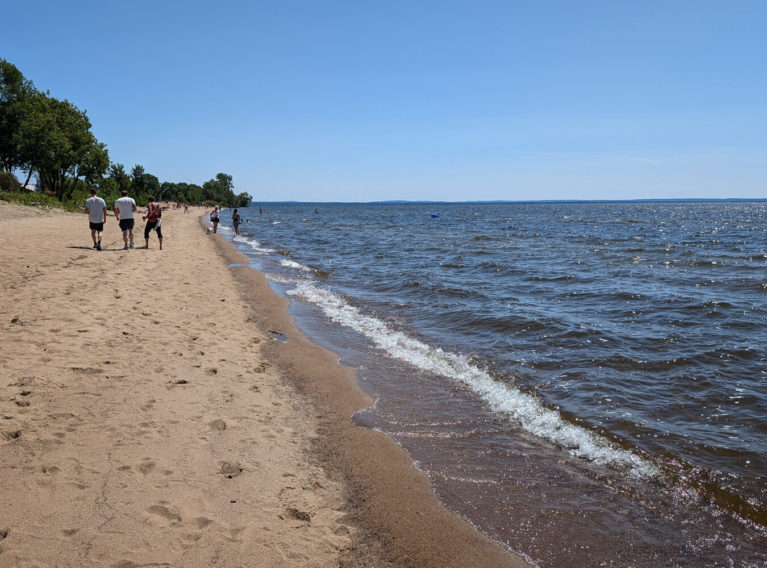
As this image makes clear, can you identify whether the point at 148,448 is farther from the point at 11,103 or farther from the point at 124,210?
the point at 11,103

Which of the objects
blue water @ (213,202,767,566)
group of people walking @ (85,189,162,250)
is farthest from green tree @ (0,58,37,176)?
blue water @ (213,202,767,566)

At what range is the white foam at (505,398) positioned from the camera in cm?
473

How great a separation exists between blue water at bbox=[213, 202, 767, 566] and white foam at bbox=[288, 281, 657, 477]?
24mm

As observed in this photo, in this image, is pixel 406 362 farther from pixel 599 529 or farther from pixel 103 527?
pixel 103 527

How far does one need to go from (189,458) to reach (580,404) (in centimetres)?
473

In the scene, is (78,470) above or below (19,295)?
below

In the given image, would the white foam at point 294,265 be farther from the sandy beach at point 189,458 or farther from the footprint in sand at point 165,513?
the footprint in sand at point 165,513

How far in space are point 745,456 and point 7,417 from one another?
287 inches

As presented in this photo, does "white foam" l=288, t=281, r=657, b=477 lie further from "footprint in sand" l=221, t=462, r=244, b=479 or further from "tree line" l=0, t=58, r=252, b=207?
"tree line" l=0, t=58, r=252, b=207

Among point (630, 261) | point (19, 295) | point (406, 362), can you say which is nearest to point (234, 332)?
point (406, 362)

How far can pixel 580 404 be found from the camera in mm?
5977

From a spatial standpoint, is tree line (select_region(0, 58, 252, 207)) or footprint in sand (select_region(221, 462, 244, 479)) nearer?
footprint in sand (select_region(221, 462, 244, 479))

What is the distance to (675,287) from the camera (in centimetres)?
1397

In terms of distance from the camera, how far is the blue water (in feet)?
12.1
